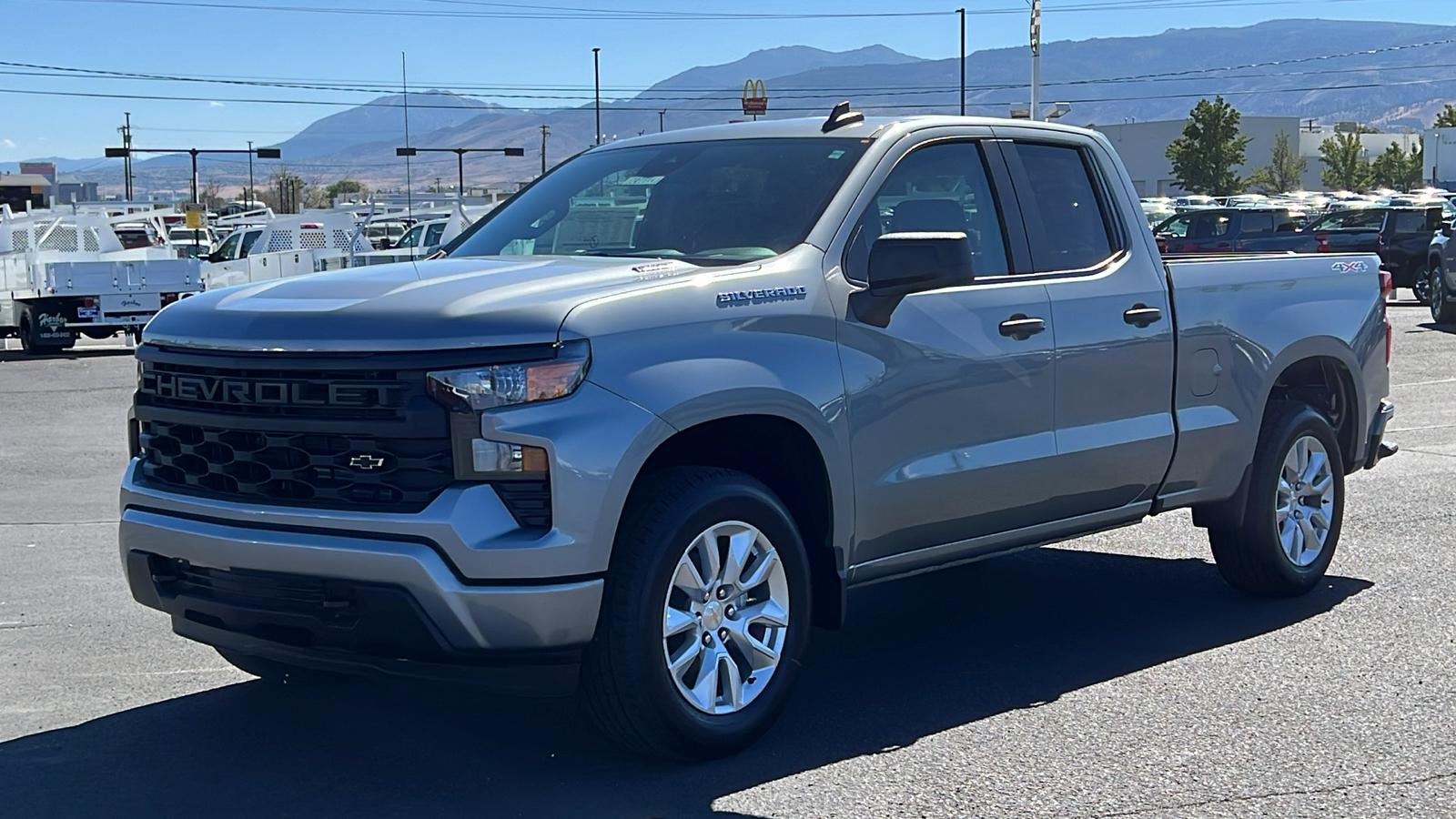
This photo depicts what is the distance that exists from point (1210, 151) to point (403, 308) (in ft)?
307

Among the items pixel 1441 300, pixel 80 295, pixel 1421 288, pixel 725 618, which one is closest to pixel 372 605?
pixel 725 618

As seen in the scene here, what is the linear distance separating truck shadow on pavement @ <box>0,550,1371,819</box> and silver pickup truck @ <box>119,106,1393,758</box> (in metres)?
0.22

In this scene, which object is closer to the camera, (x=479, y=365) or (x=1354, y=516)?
(x=479, y=365)

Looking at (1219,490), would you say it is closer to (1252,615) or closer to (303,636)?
(1252,615)

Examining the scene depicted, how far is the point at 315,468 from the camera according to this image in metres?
4.70

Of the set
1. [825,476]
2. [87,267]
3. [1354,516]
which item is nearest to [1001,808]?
[825,476]

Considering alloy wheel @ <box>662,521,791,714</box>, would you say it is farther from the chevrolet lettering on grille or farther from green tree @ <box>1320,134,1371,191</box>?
green tree @ <box>1320,134,1371,191</box>

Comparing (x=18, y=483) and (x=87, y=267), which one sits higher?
(x=87, y=267)

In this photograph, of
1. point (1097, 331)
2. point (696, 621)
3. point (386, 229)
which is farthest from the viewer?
point (386, 229)

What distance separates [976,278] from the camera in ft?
19.7

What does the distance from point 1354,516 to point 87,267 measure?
20.4 metres

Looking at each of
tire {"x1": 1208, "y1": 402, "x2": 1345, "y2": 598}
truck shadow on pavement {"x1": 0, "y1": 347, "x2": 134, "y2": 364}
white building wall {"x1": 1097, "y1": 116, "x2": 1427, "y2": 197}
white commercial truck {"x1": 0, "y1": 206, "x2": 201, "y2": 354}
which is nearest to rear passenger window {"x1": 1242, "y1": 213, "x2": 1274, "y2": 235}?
white commercial truck {"x1": 0, "y1": 206, "x2": 201, "y2": 354}

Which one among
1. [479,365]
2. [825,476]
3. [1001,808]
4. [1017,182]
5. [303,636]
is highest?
[1017,182]

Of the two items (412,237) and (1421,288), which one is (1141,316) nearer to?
(1421,288)
